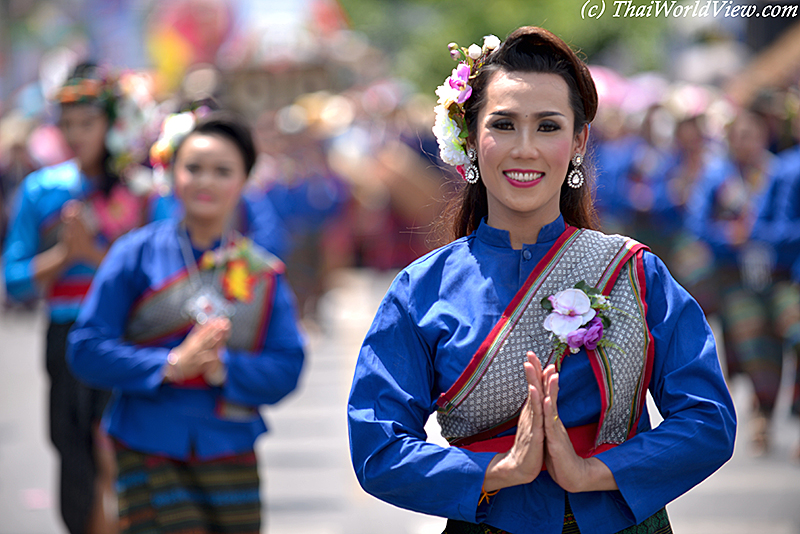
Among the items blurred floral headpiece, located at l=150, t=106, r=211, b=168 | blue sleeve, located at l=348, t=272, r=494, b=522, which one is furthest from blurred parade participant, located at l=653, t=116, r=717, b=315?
blue sleeve, located at l=348, t=272, r=494, b=522

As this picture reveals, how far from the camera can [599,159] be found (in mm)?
3215

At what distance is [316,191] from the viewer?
13242 millimetres

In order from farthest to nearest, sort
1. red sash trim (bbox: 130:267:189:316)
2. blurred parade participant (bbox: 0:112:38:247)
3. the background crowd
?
blurred parade participant (bbox: 0:112:38:247)
the background crowd
red sash trim (bbox: 130:267:189:316)

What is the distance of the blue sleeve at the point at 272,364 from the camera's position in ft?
12.9

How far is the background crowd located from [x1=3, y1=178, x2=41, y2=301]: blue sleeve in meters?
0.50

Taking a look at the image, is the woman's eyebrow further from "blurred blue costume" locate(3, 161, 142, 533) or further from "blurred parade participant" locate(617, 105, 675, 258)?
"blurred parade participant" locate(617, 105, 675, 258)

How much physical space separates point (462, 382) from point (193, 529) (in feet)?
5.60

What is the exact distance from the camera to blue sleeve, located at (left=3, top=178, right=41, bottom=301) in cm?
529

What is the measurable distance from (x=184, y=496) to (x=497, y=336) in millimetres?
1775

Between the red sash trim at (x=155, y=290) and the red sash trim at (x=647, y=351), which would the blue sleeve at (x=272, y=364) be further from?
the red sash trim at (x=647, y=351)

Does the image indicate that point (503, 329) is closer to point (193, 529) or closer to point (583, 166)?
point (583, 166)

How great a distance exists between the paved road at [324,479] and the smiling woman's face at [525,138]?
3.45m

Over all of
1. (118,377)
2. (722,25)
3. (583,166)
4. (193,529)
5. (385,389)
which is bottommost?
(193,529)

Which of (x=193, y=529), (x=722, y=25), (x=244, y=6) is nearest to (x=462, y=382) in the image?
(x=193, y=529)
